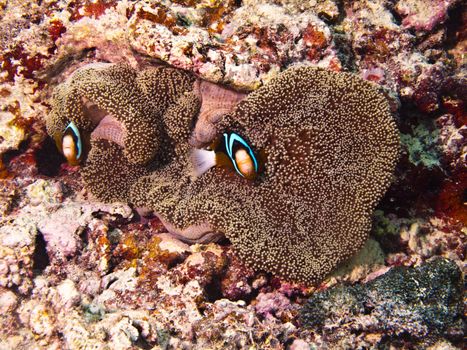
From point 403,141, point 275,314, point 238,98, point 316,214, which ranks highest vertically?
point 238,98

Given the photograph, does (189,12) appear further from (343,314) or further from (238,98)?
(343,314)

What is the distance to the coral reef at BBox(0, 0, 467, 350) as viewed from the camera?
2.70 m

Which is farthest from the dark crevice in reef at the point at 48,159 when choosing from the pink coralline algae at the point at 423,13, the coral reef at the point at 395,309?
the pink coralline algae at the point at 423,13

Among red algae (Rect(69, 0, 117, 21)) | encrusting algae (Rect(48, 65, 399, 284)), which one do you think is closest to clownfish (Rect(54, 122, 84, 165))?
encrusting algae (Rect(48, 65, 399, 284))

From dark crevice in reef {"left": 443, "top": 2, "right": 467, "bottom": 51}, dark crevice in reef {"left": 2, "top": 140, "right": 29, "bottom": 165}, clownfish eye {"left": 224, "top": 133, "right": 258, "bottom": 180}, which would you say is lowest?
dark crevice in reef {"left": 2, "top": 140, "right": 29, "bottom": 165}

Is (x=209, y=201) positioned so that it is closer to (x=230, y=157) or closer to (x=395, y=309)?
(x=230, y=157)

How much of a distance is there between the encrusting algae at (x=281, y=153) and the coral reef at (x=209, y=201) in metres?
0.11

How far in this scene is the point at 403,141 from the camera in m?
3.58

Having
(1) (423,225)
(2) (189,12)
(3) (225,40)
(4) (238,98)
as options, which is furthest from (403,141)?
(2) (189,12)

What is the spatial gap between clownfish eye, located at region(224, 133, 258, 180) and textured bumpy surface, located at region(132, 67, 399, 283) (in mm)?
271

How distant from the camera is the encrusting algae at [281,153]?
2.96 meters

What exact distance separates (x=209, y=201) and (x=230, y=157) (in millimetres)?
480

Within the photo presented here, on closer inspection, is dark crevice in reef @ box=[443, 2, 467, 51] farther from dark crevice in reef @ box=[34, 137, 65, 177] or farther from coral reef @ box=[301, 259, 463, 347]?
dark crevice in reef @ box=[34, 137, 65, 177]

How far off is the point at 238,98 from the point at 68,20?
1.76 metres
